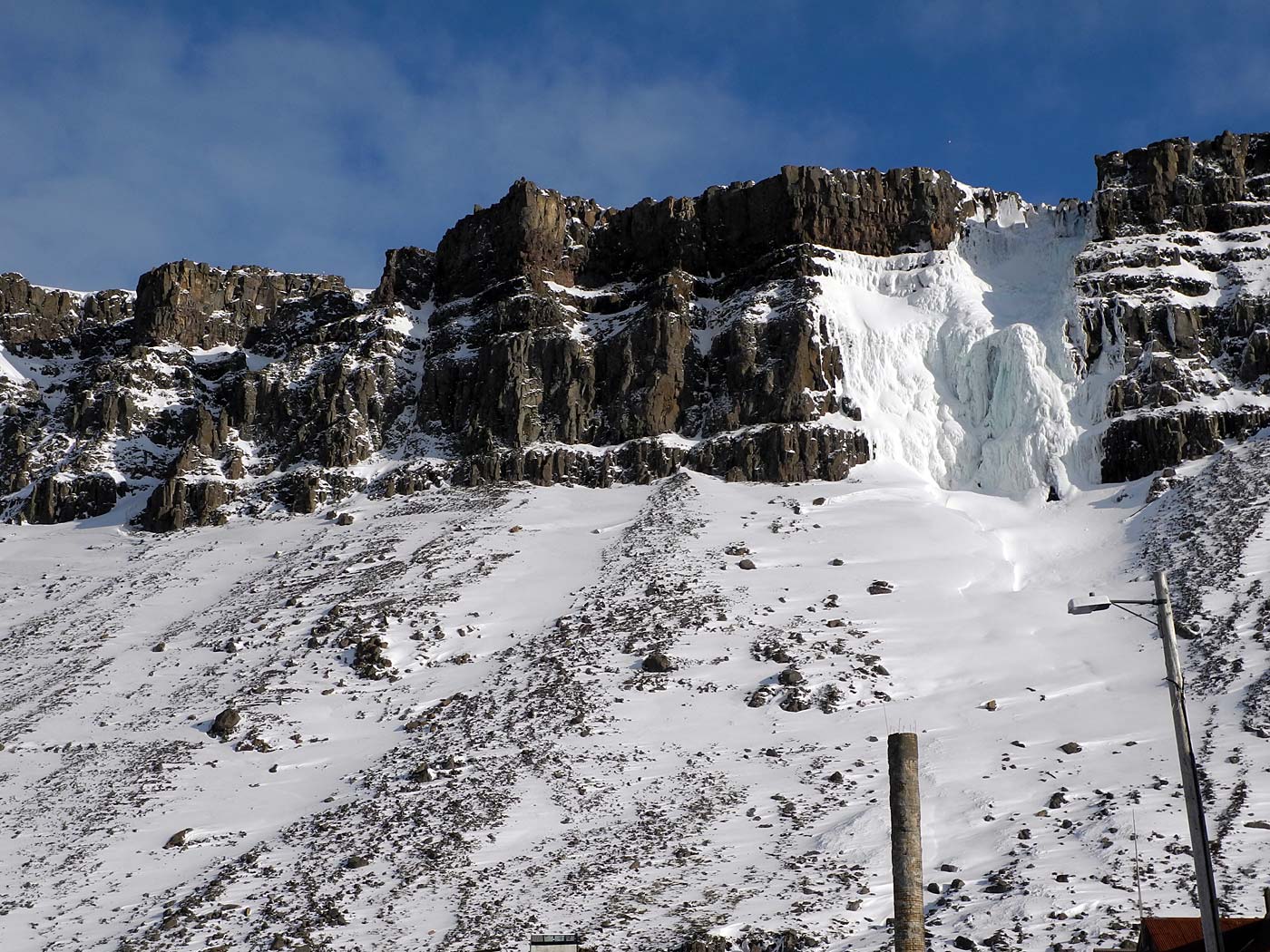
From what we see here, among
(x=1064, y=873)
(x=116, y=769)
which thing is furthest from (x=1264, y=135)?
(x=116, y=769)

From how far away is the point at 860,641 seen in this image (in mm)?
50312

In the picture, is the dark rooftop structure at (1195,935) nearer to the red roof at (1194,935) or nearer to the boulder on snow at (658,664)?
the red roof at (1194,935)

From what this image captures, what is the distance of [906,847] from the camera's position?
14289 millimetres

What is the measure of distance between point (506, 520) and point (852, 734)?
29.5 m

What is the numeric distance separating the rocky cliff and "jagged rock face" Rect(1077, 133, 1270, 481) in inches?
6.3

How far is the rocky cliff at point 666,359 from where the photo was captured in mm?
70312

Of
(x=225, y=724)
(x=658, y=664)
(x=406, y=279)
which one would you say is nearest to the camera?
(x=225, y=724)

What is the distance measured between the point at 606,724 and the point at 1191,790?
112 ft

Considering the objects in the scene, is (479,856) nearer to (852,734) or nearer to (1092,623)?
(852,734)

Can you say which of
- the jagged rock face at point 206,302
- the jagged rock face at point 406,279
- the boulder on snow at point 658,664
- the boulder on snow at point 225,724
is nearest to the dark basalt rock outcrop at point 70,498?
the jagged rock face at point 206,302

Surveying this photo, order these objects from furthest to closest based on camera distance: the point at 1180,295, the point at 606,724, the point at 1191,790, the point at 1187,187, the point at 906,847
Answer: the point at 1187,187 → the point at 1180,295 → the point at 606,724 → the point at 906,847 → the point at 1191,790

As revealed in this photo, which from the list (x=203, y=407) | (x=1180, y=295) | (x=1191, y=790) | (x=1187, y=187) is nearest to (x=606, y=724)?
(x=1191, y=790)

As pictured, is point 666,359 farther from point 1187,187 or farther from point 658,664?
point 1187,187

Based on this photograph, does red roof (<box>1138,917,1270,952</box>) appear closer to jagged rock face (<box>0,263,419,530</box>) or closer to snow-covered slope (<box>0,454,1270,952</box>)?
snow-covered slope (<box>0,454,1270,952</box>)
